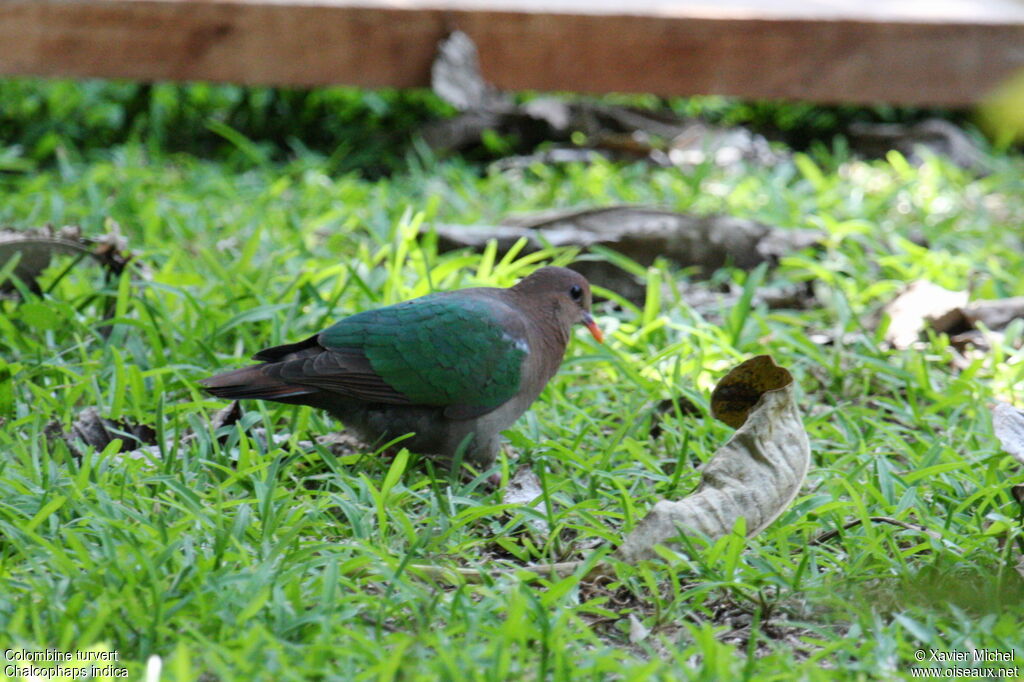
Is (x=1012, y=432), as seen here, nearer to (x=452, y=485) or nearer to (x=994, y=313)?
(x=452, y=485)

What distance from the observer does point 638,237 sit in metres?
4.46

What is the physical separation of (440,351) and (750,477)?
2.82ft

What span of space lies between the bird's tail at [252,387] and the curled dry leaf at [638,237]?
159cm

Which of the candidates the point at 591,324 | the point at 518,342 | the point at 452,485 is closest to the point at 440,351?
the point at 518,342

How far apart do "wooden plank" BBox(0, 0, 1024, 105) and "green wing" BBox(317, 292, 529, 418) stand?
3.12m

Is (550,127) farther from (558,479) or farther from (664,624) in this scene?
(664,624)

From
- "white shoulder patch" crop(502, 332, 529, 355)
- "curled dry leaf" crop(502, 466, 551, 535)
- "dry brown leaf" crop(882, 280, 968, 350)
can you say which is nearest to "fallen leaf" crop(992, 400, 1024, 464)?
"curled dry leaf" crop(502, 466, 551, 535)

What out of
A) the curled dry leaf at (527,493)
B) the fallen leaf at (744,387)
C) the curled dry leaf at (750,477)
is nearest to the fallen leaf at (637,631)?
the curled dry leaf at (750,477)

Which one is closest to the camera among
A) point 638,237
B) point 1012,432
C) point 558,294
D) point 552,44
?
point 1012,432

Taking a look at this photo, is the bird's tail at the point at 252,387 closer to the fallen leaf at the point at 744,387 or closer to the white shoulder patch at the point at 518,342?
the white shoulder patch at the point at 518,342

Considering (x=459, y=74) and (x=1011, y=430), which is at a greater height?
(x=1011, y=430)

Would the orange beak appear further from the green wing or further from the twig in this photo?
the twig

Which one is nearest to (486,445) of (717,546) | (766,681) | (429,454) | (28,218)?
(429,454)

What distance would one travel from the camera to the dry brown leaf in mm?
3947
